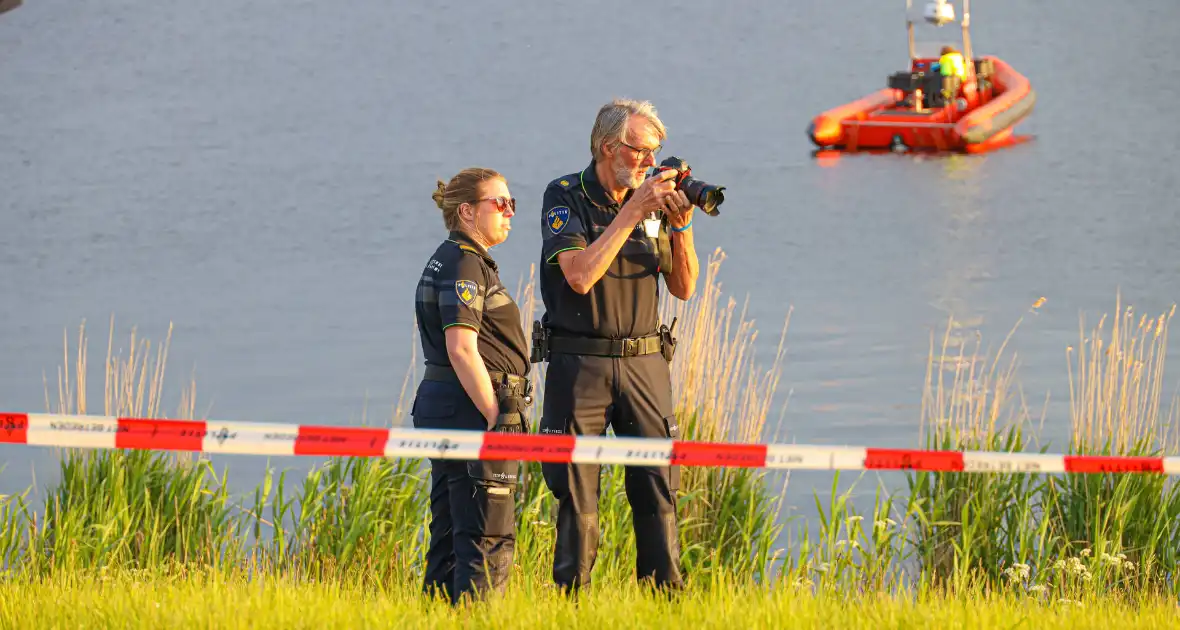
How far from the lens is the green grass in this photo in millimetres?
4840

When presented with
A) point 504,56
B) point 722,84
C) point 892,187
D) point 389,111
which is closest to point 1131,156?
point 892,187

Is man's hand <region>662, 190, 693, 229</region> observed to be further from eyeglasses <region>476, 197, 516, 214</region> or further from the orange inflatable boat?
the orange inflatable boat

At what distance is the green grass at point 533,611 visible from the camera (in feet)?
15.9

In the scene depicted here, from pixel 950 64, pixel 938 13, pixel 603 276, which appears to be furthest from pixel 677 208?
pixel 938 13

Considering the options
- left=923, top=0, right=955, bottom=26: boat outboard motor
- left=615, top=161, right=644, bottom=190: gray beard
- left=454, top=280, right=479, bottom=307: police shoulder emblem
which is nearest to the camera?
left=454, top=280, right=479, bottom=307: police shoulder emblem

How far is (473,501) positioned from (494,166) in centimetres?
3570

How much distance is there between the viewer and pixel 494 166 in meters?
40.5

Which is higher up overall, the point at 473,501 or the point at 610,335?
the point at 610,335

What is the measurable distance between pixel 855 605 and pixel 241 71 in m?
60.3

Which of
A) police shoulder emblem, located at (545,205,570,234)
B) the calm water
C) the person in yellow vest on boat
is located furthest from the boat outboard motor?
police shoulder emblem, located at (545,205,570,234)

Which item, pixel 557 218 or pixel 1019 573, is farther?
pixel 1019 573

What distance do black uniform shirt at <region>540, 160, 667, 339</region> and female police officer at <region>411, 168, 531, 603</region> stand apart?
18cm

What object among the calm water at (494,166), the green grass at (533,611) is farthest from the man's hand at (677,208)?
the calm water at (494,166)

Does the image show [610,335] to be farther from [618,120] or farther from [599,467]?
[618,120]
